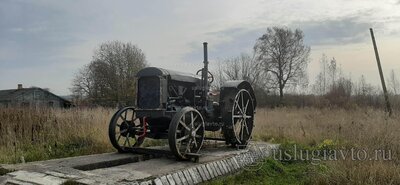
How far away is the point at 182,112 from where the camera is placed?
6047 millimetres

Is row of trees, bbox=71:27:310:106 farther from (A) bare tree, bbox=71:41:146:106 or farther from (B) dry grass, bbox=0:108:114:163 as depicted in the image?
(B) dry grass, bbox=0:108:114:163

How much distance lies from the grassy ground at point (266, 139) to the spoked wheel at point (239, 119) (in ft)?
2.66

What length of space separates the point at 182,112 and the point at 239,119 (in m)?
2.42

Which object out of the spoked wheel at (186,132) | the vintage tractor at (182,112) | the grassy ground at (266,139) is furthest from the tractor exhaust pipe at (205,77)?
the grassy ground at (266,139)

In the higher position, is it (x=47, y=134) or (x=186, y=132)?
(x=186, y=132)

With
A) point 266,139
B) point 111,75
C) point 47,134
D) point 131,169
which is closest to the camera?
point 131,169

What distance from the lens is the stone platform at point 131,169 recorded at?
14.9 feet

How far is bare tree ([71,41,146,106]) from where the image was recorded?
1463 inches

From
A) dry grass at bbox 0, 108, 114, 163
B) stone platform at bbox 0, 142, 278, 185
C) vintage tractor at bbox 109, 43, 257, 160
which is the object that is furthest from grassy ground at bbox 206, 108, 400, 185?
dry grass at bbox 0, 108, 114, 163

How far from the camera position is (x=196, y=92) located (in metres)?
7.61

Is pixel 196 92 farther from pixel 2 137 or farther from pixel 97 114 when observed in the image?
pixel 97 114

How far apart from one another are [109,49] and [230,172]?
36.6 meters

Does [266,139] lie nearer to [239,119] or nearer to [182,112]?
[239,119]

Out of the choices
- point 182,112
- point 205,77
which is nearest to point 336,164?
point 182,112
